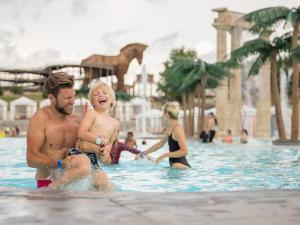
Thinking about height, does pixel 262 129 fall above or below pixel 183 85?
below

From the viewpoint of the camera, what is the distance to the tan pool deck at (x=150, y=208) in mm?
3205

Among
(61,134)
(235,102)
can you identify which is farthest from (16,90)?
(61,134)

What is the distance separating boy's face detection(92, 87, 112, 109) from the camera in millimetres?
5145

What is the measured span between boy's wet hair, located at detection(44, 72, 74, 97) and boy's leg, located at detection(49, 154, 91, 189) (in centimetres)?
58

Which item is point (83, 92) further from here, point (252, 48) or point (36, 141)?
point (36, 141)

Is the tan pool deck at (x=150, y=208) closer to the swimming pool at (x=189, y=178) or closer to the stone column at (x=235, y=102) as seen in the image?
the swimming pool at (x=189, y=178)

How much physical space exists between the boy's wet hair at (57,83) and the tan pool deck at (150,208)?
2.96 feet

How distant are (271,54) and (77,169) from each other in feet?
70.2

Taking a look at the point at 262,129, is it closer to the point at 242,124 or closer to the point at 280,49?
the point at 242,124

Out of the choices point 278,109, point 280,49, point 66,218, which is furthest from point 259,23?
point 66,218

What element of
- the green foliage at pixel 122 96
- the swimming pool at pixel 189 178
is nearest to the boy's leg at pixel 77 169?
the swimming pool at pixel 189 178

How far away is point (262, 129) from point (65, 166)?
114 ft

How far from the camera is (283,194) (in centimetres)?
427

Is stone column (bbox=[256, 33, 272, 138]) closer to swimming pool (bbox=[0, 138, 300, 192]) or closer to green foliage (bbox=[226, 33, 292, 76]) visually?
green foliage (bbox=[226, 33, 292, 76])
